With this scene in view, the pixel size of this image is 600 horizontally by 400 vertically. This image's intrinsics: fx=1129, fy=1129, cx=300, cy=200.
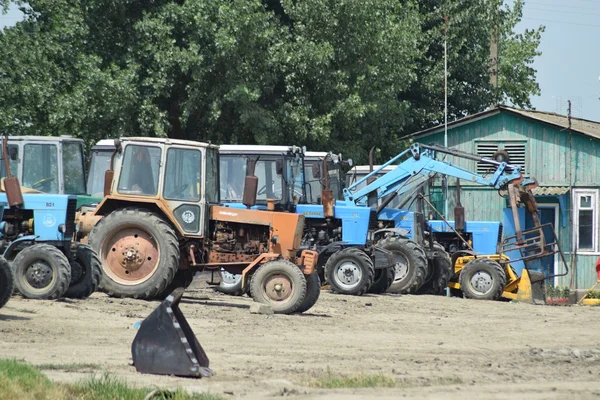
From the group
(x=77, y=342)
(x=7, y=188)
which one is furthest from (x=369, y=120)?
(x=77, y=342)

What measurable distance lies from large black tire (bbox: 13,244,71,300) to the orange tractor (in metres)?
1.37

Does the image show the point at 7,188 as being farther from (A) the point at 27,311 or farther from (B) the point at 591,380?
(B) the point at 591,380

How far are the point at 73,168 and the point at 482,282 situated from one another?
34.7 feet

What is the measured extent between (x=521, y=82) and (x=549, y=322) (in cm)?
2627

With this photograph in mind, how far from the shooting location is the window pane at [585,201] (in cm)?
3247

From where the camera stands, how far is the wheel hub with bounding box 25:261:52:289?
681 inches

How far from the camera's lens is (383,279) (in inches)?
979

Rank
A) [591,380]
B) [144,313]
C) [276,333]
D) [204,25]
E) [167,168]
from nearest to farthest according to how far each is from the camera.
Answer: [591,380]
[276,333]
[144,313]
[167,168]
[204,25]

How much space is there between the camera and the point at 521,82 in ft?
146

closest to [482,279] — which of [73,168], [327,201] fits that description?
[327,201]

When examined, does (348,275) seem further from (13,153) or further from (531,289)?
(13,153)

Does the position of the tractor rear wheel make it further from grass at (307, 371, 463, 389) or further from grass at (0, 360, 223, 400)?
grass at (0, 360, 223, 400)

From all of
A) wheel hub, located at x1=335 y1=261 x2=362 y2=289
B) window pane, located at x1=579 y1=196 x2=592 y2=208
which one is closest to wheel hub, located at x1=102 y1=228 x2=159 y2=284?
wheel hub, located at x1=335 y1=261 x2=362 y2=289

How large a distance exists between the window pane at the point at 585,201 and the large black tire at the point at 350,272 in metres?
11.1
